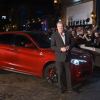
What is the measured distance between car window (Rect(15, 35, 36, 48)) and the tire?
98cm

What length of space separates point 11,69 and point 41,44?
1.40 meters

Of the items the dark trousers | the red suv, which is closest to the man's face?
the dark trousers

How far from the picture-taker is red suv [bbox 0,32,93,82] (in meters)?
11.0

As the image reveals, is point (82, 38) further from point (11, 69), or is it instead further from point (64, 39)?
point (64, 39)

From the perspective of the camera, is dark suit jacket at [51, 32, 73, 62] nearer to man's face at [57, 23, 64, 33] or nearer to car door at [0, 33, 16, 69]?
man's face at [57, 23, 64, 33]

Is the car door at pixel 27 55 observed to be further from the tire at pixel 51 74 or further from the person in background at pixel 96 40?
the person in background at pixel 96 40

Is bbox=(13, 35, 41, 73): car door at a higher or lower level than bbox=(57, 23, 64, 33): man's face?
lower

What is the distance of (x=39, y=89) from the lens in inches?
422

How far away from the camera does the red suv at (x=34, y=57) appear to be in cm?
1104

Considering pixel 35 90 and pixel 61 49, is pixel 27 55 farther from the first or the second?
pixel 61 49

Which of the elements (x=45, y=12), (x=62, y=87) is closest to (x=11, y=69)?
(x=62, y=87)

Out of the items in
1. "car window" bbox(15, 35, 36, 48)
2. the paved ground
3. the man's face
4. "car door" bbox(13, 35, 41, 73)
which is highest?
the man's face

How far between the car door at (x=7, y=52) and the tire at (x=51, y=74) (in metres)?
1.45

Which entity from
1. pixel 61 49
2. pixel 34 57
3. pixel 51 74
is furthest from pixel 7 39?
pixel 61 49
